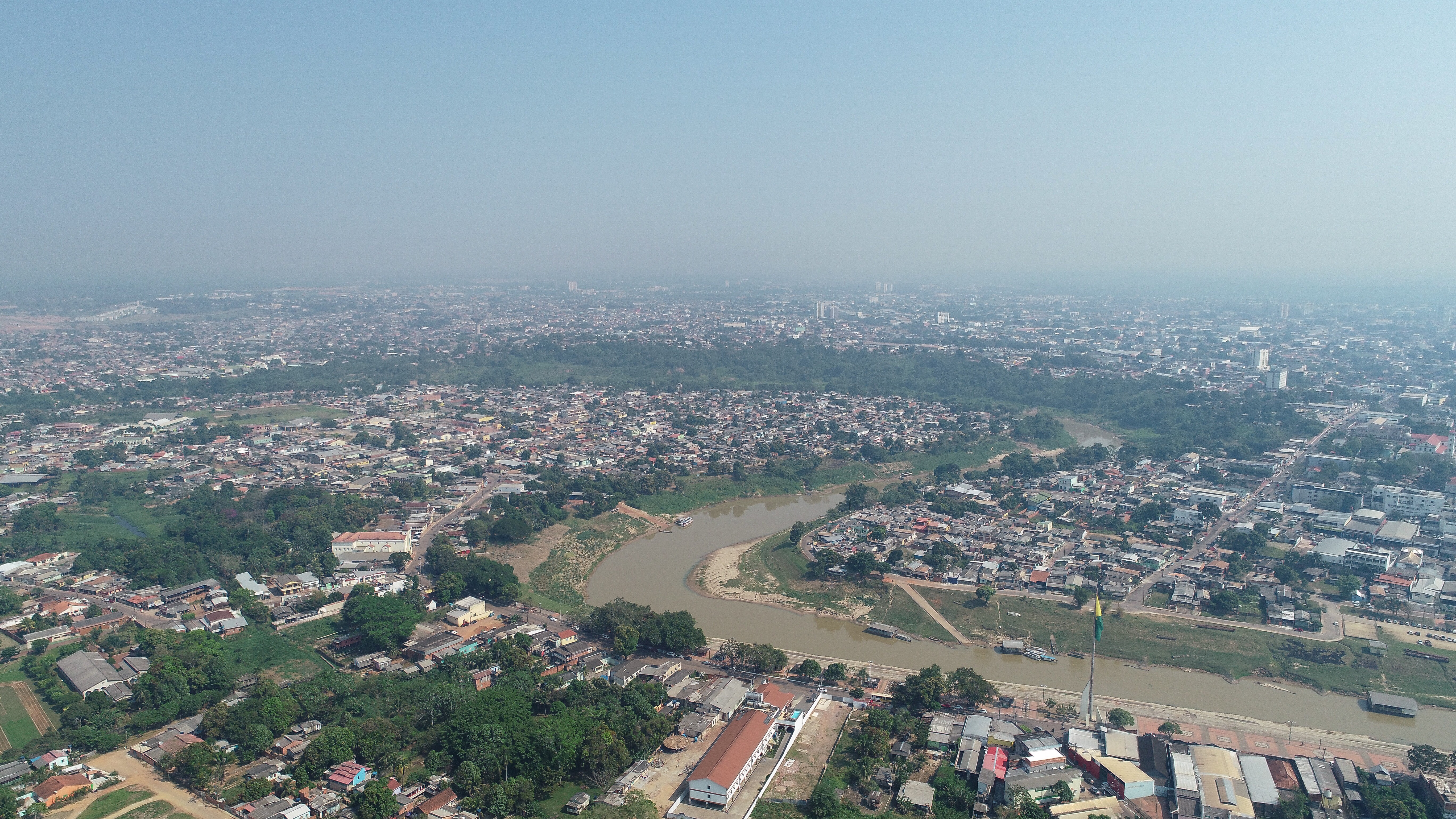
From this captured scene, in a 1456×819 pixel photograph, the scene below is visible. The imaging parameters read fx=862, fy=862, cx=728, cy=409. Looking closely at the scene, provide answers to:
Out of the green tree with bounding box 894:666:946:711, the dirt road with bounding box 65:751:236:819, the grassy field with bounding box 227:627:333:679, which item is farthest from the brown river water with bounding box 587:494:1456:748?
the dirt road with bounding box 65:751:236:819

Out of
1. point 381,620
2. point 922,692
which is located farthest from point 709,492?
point 922,692

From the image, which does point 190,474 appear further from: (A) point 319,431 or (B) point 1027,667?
(B) point 1027,667

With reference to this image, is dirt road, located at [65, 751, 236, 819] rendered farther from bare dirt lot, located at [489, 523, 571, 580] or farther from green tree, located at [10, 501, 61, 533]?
green tree, located at [10, 501, 61, 533]

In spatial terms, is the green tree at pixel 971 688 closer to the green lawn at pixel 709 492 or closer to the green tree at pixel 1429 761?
the green tree at pixel 1429 761

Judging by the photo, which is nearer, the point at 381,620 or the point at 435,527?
the point at 381,620

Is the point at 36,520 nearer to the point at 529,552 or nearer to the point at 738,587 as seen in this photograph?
the point at 529,552

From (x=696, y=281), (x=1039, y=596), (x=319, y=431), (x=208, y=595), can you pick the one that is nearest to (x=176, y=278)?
(x=696, y=281)
